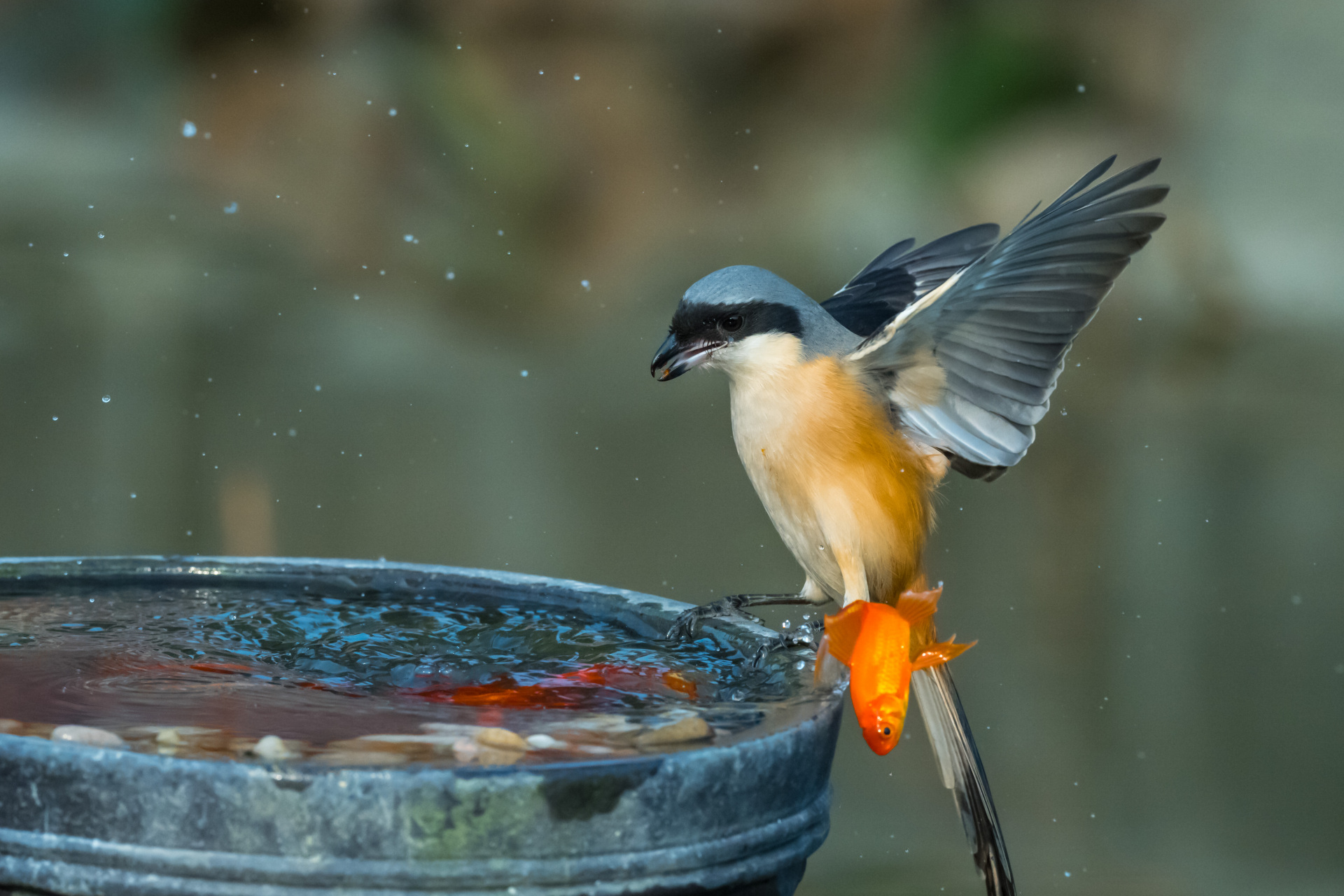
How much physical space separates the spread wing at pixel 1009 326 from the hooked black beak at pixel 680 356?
199 mm

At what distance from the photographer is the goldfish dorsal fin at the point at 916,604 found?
1.36m

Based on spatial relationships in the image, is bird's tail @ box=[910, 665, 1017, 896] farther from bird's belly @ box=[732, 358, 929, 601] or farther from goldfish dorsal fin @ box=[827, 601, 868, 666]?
goldfish dorsal fin @ box=[827, 601, 868, 666]

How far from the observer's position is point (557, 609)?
172 cm

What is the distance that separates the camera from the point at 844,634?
1286 millimetres

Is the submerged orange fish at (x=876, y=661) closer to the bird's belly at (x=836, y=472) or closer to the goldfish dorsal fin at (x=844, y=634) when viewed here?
the goldfish dorsal fin at (x=844, y=634)

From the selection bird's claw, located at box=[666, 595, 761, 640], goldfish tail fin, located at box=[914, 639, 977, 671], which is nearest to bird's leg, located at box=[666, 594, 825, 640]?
bird's claw, located at box=[666, 595, 761, 640]

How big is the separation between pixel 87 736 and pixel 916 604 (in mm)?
781

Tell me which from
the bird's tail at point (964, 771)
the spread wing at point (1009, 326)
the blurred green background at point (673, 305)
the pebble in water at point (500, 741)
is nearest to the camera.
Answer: the pebble in water at point (500, 741)

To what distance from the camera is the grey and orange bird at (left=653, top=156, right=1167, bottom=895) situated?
63.7 inches

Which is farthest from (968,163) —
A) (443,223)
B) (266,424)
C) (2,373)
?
(2,373)

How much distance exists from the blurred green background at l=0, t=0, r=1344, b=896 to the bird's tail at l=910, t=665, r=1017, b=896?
87.2 inches

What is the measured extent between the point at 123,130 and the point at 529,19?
138 centimetres

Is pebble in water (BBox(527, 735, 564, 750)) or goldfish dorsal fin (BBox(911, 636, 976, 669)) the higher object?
pebble in water (BBox(527, 735, 564, 750))

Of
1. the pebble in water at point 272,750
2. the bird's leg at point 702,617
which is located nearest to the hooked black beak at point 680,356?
the bird's leg at point 702,617
